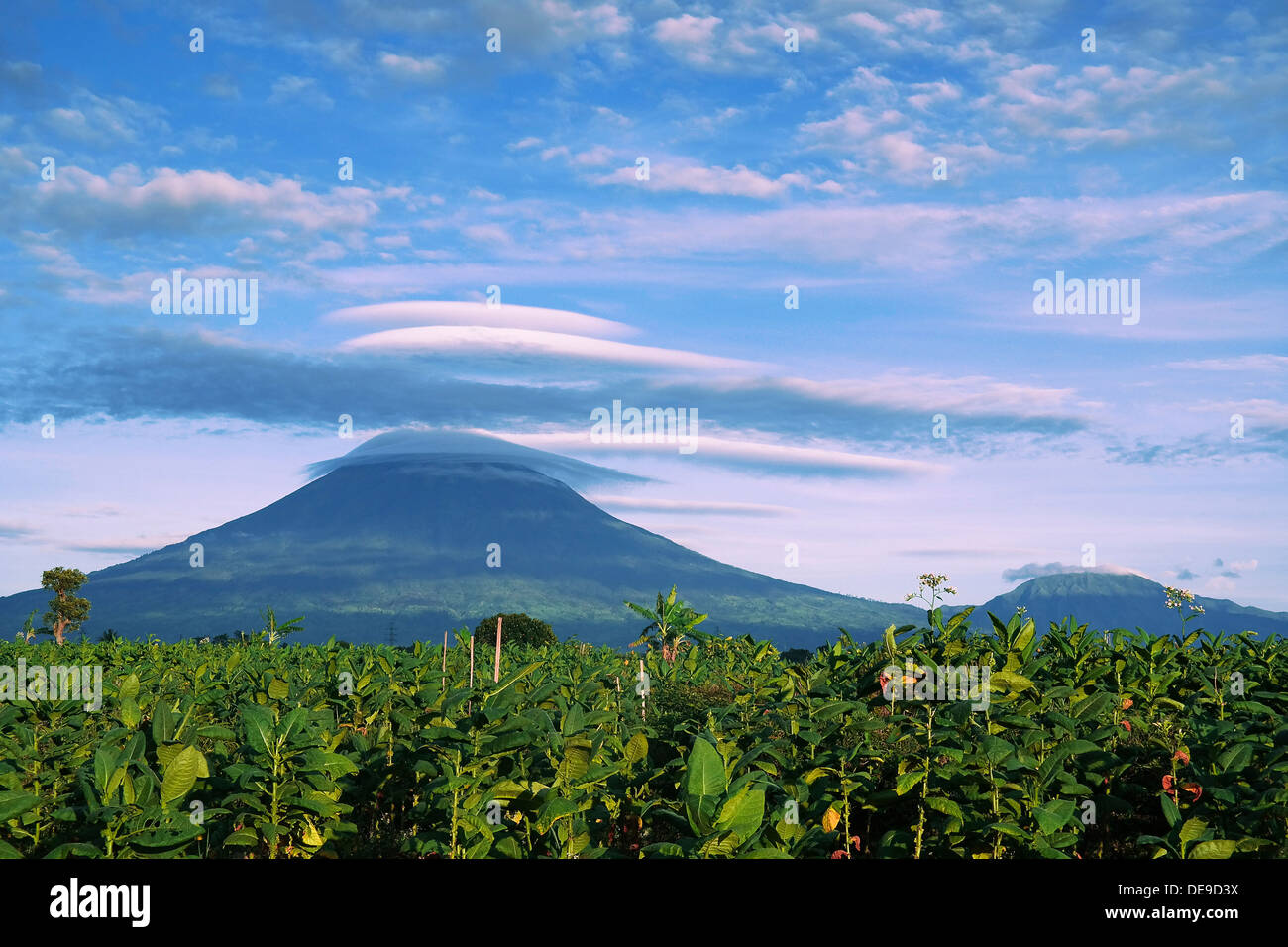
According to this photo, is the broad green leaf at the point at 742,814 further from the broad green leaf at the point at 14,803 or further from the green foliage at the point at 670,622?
the green foliage at the point at 670,622

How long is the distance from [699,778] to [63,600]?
97.1 meters

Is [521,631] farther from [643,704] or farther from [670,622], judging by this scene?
[643,704]

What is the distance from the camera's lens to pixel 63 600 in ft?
283

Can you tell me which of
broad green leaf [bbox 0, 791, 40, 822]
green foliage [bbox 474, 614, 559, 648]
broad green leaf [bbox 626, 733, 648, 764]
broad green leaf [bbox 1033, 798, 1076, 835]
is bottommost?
green foliage [bbox 474, 614, 559, 648]

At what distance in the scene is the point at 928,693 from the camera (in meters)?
8.99

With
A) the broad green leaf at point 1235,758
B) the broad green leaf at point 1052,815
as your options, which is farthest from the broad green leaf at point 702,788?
the broad green leaf at point 1235,758

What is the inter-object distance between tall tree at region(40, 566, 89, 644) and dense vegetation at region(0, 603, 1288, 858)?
86.8 metres

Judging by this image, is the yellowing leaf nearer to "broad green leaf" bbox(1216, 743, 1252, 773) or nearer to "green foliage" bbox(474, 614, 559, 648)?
"broad green leaf" bbox(1216, 743, 1252, 773)

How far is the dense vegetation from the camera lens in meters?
6.26

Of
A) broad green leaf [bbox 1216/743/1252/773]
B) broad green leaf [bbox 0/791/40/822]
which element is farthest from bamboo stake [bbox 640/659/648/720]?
broad green leaf [bbox 0/791/40/822]

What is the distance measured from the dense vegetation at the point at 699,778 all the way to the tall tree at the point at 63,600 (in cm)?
8681
